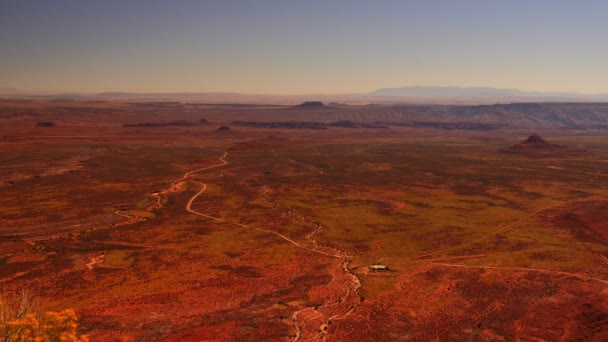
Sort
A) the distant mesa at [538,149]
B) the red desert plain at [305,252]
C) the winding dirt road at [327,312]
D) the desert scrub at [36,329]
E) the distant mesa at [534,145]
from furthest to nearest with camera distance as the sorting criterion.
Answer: the distant mesa at [534,145], the distant mesa at [538,149], the red desert plain at [305,252], the winding dirt road at [327,312], the desert scrub at [36,329]

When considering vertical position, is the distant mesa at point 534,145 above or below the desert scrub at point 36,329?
below

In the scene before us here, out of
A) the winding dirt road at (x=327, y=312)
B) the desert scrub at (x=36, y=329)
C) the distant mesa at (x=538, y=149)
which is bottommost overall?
the winding dirt road at (x=327, y=312)

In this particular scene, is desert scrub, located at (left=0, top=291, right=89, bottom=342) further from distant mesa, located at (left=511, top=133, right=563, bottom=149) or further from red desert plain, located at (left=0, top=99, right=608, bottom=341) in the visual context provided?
distant mesa, located at (left=511, top=133, right=563, bottom=149)

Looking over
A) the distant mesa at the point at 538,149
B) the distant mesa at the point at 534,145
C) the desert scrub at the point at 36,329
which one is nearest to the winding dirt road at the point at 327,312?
the desert scrub at the point at 36,329

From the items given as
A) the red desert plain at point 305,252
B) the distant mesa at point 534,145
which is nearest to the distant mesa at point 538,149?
the distant mesa at point 534,145

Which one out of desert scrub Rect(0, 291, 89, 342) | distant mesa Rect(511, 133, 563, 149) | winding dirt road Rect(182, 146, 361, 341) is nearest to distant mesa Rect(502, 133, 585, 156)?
distant mesa Rect(511, 133, 563, 149)

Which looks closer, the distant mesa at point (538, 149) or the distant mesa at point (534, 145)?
the distant mesa at point (538, 149)

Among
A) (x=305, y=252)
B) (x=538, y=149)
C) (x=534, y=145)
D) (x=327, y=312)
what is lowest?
(x=305, y=252)

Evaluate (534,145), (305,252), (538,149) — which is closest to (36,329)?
(305,252)

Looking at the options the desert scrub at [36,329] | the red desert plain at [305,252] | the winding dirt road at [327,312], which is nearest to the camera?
the desert scrub at [36,329]

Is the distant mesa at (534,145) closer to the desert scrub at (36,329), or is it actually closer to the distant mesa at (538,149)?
the distant mesa at (538,149)

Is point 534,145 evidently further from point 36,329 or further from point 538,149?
point 36,329
